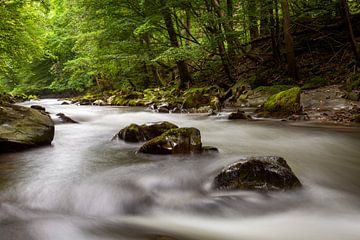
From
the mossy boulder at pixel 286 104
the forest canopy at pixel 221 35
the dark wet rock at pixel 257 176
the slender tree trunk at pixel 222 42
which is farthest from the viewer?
the slender tree trunk at pixel 222 42

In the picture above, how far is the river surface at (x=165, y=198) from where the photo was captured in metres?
2.72

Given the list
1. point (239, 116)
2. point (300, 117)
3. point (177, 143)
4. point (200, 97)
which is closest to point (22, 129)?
point (177, 143)

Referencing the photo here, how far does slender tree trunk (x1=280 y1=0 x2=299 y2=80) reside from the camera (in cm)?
1019

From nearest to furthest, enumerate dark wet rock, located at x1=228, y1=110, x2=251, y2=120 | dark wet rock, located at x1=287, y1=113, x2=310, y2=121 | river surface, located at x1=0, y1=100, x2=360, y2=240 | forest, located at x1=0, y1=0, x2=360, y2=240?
river surface, located at x1=0, y1=100, x2=360, y2=240, forest, located at x1=0, y1=0, x2=360, y2=240, dark wet rock, located at x1=287, y1=113, x2=310, y2=121, dark wet rock, located at x1=228, y1=110, x2=251, y2=120

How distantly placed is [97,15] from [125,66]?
183 inches

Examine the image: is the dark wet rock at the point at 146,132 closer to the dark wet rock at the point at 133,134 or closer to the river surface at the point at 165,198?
the dark wet rock at the point at 133,134

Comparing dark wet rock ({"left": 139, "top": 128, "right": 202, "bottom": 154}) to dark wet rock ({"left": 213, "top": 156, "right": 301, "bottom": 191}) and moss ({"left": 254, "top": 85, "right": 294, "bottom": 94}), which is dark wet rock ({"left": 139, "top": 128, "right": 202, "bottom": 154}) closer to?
dark wet rock ({"left": 213, "top": 156, "right": 301, "bottom": 191})

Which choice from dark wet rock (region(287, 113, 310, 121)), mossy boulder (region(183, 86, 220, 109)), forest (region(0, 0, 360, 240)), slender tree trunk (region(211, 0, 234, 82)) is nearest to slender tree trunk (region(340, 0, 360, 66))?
forest (region(0, 0, 360, 240))

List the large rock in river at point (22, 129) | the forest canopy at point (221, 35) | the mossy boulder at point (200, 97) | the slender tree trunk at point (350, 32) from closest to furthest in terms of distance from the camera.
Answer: the large rock in river at point (22, 129)
the slender tree trunk at point (350, 32)
the forest canopy at point (221, 35)
the mossy boulder at point (200, 97)

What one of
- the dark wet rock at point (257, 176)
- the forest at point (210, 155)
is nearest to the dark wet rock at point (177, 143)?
the forest at point (210, 155)

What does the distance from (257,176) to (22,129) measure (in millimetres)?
4059

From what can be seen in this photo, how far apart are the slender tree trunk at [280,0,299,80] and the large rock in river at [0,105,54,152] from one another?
773 cm

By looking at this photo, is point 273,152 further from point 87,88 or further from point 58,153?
point 87,88

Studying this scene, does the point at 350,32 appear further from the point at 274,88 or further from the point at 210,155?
the point at 210,155
